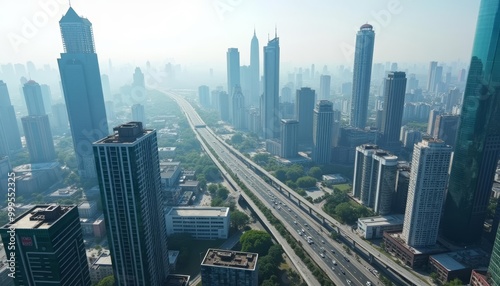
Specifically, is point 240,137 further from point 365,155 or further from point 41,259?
point 41,259

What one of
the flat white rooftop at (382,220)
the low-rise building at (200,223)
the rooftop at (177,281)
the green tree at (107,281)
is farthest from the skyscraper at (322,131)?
the green tree at (107,281)

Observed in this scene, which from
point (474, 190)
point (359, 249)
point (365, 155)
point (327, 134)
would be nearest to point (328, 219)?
point (359, 249)

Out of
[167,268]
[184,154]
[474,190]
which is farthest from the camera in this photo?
[184,154]

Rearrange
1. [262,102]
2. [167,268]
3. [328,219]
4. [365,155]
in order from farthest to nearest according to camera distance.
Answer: [262,102] < [365,155] < [328,219] < [167,268]

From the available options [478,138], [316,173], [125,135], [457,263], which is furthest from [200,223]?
[478,138]

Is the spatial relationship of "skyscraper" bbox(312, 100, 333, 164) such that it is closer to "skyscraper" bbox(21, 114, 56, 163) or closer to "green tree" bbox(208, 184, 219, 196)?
"green tree" bbox(208, 184, 219, 196)

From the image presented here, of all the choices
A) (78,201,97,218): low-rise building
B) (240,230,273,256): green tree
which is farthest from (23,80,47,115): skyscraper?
(240,230,273,256): green tree
